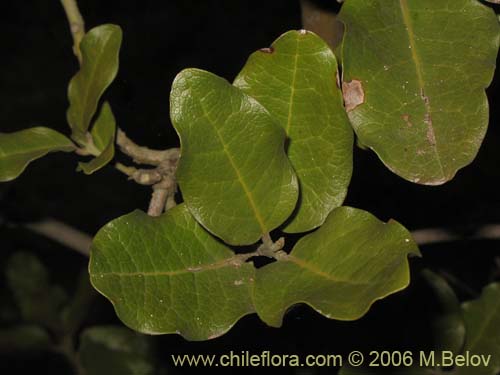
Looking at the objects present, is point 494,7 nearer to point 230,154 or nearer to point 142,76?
point 230,154

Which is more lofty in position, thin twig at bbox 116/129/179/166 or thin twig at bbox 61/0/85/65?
thin twig at bbox 61/0/85/65

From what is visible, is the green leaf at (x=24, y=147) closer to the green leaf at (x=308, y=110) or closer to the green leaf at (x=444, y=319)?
the green leaf at (x=308, y=110)

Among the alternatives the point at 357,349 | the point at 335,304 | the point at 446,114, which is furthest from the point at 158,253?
the point at 357,349

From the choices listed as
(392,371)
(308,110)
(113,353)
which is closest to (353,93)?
(308,110)

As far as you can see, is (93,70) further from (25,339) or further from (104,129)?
(25,339)

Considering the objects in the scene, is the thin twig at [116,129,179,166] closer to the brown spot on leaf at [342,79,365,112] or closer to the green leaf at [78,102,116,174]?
the green leaf at [78,102,116,174]

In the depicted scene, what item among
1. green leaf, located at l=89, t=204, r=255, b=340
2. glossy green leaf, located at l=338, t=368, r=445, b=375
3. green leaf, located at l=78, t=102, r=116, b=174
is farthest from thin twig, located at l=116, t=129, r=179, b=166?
glossy green leaf, located at l=338, t=368, r=445, b=375
